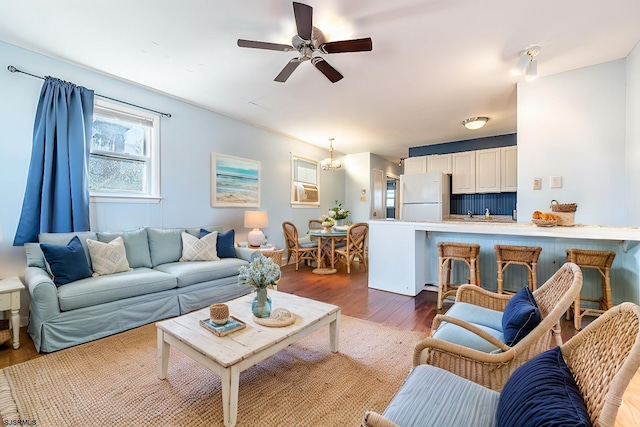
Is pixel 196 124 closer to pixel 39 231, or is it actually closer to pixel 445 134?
pixel 39 231

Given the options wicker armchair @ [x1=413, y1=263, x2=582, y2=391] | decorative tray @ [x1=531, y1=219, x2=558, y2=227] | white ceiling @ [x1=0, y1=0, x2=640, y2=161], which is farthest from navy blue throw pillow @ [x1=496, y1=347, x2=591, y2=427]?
white ceiling @ [x1=0, y1=0, x2=640, y2=161]

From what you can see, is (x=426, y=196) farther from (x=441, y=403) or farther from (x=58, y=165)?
(x=58, y=165)

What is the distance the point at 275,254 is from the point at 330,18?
10.7ft

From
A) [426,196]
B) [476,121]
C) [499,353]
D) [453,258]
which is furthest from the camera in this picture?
[426,196]

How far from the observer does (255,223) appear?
14.3 ft

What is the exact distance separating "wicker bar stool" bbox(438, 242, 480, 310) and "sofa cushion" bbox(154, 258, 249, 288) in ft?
7.61

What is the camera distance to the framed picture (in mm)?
4258

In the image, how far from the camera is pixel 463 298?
2.00 metres

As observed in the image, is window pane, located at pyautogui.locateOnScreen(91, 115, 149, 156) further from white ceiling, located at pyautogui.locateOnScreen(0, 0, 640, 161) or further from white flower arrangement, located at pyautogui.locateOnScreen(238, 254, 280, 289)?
white flower arrangement, located at pyautogui.locateOnScreen(238, 254, 280, 289)

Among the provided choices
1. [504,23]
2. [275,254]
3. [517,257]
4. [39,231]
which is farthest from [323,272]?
[504,23]

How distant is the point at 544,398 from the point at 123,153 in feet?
13.9

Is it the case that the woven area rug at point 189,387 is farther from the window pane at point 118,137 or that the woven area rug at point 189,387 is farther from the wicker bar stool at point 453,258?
the window pane at point 118,137

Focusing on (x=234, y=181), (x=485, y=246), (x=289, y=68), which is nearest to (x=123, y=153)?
(x=234, y=181)

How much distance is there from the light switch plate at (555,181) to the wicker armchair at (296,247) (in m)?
3.50
